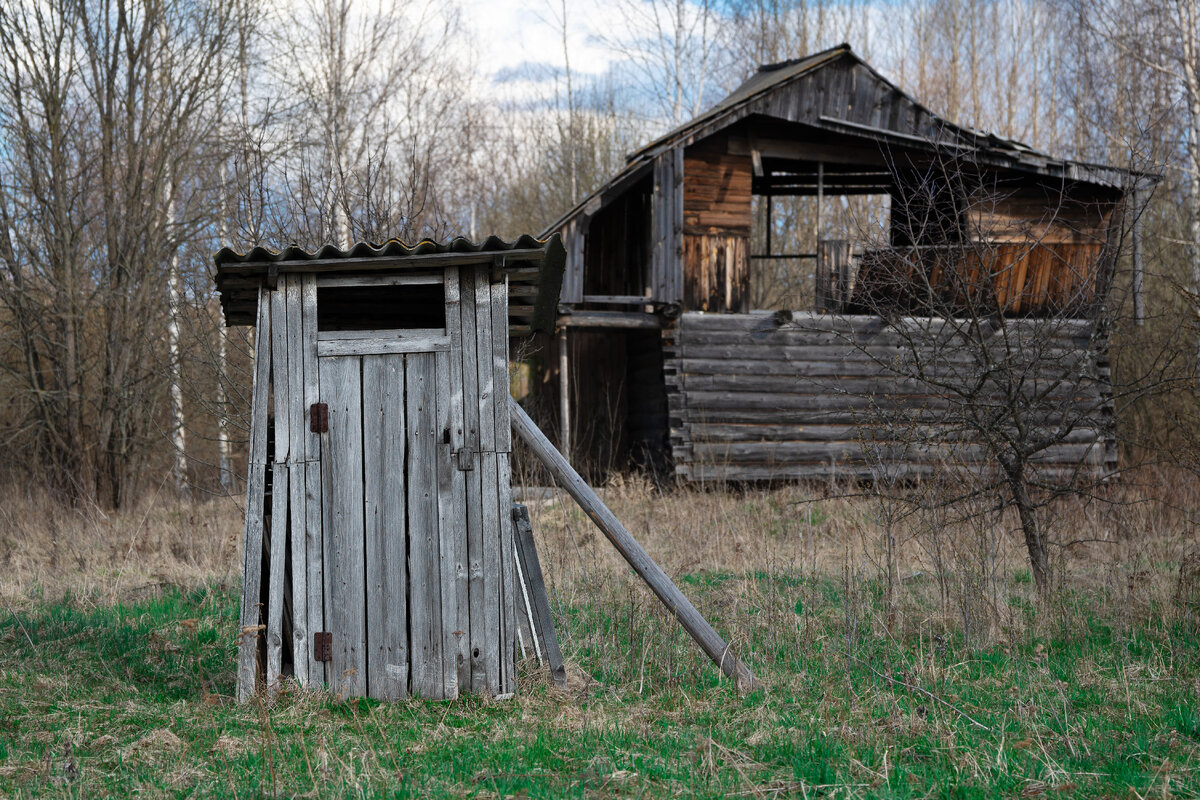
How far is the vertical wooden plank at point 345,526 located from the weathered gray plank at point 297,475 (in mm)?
126

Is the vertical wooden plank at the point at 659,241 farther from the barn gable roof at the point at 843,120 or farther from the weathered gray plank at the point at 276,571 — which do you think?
the weathered gray plank at the point at 276,571

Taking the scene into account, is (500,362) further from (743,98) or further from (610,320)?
(743,98)

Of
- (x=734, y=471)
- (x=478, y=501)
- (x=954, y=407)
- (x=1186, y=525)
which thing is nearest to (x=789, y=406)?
(x=734, y=471)

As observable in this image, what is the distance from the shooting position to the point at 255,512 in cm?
560

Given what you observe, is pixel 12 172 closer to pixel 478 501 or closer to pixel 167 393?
pixel 167 393

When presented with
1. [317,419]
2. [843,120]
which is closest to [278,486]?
[317,419]

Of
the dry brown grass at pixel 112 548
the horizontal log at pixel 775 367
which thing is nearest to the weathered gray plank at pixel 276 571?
the dry brown grass at pixel 112 548

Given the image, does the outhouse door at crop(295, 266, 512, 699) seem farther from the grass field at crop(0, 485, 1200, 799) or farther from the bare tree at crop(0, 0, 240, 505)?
the bare tree at crop(0, 0, 240, 505)

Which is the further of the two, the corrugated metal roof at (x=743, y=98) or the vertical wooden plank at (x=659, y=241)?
the vertical wooden plank at (x=659, y=241)

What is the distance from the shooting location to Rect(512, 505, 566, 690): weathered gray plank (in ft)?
19.4

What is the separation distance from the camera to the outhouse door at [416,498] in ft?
18.2

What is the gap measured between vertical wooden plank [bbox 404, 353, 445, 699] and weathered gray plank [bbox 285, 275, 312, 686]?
1.93 feet

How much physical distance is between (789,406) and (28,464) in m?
12.3

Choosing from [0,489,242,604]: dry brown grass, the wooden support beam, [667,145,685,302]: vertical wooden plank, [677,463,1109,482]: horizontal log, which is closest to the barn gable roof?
[667,145,685,302]: vertical wooden plank
